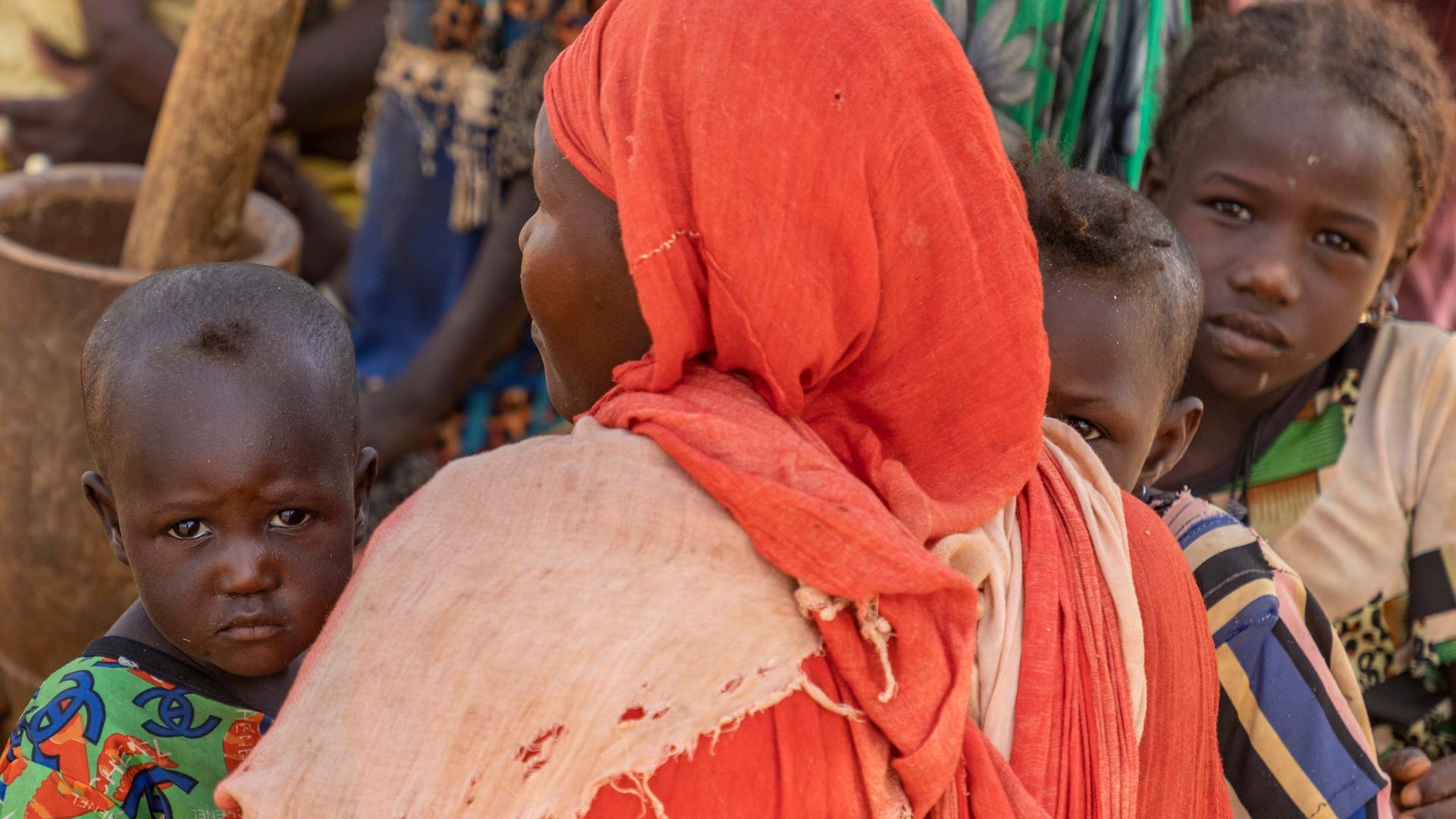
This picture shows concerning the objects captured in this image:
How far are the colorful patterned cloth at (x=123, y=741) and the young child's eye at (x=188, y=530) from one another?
160mm

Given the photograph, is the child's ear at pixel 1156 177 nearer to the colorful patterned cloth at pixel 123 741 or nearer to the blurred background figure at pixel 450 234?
the blurred background figure at pixel 450 234

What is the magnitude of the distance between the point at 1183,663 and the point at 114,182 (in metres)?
2.63

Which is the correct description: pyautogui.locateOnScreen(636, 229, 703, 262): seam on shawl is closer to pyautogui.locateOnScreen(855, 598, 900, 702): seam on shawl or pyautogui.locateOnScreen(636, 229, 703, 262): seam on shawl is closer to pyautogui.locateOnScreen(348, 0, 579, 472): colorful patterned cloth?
pyautogui.locateOnScreen(855, 598, 900, 702): seam on shawl

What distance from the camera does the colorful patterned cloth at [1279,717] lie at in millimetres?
1646

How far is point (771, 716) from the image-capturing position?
1.24 meters

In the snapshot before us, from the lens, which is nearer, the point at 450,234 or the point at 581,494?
the point at 581,494

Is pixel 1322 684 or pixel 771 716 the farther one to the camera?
pixel 1322 684

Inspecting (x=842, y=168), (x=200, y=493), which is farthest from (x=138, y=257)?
(x=842, y=168)

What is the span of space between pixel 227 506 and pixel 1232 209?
1.87 meters

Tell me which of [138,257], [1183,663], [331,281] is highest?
[1183,663]

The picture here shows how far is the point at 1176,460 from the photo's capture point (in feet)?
7.50

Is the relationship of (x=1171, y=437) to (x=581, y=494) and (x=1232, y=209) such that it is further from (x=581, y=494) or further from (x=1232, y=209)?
(x=581, y=494)

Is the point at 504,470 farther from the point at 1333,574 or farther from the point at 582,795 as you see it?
the point at 1333,574

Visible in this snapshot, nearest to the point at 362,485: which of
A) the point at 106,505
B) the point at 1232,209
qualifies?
the point at 106,505
